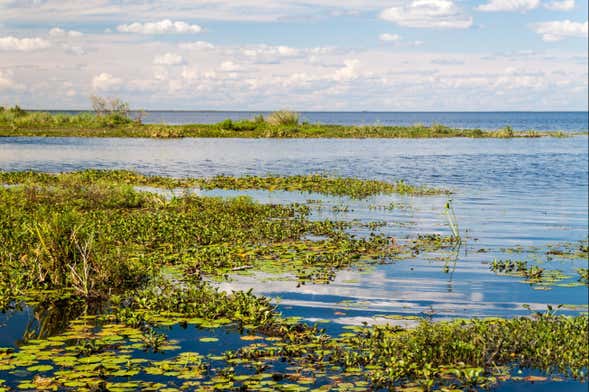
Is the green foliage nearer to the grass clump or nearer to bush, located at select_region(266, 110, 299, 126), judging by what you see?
bush, located at select_region(266, 110, 299, 126)

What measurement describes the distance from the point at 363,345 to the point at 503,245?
9.45 m

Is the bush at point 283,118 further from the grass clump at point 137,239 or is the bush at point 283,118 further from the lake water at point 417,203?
the grass clump at point 137,239

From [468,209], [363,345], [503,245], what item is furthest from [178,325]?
[468,209]

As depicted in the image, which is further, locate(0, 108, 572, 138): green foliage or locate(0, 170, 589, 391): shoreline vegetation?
locate(0, 108, 572, 138): green foliage

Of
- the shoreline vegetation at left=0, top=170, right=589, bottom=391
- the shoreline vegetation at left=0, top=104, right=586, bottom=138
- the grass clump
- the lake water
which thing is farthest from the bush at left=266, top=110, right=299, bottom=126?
the shoreline vegetation at left=0, top=170, right=589, bottom=391

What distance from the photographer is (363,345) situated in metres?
10.9

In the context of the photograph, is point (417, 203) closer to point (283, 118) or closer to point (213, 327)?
point (213, 327)

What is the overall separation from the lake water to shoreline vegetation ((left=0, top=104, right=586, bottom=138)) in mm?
5120

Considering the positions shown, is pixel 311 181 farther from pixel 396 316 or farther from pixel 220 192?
pixel 396 316

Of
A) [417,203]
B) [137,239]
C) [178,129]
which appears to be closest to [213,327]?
[137,239]

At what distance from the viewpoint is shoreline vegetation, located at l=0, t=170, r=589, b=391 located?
962 centimetres

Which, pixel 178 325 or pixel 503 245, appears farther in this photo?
pixel 503 245

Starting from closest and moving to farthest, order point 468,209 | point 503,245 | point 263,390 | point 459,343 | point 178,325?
point 263,390
point 459,343
point 178,325
point 503,245
point 468,209

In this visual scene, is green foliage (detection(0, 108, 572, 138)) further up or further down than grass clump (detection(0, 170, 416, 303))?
further up
